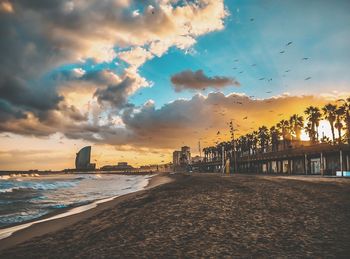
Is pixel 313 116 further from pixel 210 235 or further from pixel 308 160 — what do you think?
pixel 210 235

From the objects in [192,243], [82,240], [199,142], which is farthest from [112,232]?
[199,142]

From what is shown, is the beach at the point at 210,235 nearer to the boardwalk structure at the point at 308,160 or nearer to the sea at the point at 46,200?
the sea at the point at 46,200

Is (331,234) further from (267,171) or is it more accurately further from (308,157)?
(267,171)

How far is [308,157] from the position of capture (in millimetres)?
71500

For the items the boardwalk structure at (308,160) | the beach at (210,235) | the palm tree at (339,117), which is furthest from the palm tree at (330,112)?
the beach at (210,235)

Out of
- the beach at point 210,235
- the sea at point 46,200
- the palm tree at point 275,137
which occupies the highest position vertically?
the palm tree at point 275,137

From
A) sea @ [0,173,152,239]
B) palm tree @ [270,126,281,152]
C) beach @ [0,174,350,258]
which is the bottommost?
sea @ [0,173,152,239]

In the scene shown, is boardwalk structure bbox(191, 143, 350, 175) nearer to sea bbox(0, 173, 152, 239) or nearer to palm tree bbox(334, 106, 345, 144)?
palm tree bbox(334, 106, 345, 144)

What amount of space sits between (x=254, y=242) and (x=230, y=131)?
334 feet

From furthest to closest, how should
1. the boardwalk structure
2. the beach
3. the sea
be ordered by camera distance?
the boardwalk structure → the sea → the beach

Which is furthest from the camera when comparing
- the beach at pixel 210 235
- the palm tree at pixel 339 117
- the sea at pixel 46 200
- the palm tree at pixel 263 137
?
the palm tree at pixel 263 137

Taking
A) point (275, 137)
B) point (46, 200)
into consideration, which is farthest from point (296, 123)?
point (46, 200)

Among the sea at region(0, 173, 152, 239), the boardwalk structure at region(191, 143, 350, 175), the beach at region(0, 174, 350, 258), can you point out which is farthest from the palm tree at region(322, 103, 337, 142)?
the beach at region(0, 174, 350, 258)

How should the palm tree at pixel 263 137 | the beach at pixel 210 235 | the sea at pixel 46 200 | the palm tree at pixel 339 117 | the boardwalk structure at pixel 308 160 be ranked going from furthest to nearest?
the palm tree at pixel 263 137 < the palm tree at pixel 339 117 < the boardwalk structure at pixel 308 160 < the sea at pixel 46 200 < the beach at pixel 210 235
